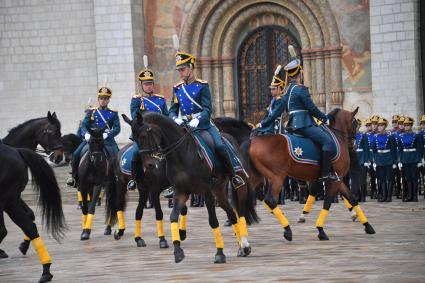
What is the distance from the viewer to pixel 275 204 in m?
14.7

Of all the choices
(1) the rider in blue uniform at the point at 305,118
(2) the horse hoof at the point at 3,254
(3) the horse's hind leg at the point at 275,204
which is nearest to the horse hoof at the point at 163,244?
(3) the horse's hind leg at the point at 275,204

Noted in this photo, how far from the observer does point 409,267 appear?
1106 cm

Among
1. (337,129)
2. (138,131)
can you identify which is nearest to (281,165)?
(337,129)

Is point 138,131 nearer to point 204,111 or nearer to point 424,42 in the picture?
point 204,111

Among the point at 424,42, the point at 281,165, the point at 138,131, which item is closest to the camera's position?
the point at 138,131

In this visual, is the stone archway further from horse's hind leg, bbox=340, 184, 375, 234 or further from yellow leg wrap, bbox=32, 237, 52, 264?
yellow leg wrap, bbox=32, 237, 52, 264

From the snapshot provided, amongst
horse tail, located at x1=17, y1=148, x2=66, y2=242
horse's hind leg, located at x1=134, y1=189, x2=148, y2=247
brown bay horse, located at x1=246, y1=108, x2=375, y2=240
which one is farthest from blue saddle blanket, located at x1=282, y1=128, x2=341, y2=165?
horse tail, located at x1=17, y1=148, x2=66, y2=242

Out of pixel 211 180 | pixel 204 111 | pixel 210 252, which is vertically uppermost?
pixel 204 111

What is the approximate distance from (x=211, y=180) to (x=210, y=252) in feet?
3.69

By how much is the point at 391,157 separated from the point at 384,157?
0.15 m

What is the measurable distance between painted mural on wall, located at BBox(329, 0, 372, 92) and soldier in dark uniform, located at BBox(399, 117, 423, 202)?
4370mm

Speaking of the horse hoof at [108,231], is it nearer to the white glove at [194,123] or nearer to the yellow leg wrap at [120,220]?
the yellow leg wrap at [120,220]

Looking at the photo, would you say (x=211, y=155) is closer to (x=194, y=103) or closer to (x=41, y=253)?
(x=194, y=103)

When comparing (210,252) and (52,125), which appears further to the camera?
(52,125)
